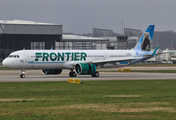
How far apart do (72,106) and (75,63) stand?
28.9 m

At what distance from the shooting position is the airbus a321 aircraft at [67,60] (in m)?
44.6

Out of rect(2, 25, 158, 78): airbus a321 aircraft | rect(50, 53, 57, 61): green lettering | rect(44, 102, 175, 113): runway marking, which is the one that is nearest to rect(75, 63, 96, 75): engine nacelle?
rect(2, 25, 158, 78): airbus a321 aircraft

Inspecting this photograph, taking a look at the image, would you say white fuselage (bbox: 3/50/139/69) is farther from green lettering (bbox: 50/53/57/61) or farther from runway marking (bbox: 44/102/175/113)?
runway marking (bbox: 44/102/175/113)

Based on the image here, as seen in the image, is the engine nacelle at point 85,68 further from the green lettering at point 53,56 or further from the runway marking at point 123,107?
the runway marking at point 123,107

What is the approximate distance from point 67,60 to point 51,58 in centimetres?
268

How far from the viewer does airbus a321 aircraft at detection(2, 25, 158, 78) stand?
44594 millimetres

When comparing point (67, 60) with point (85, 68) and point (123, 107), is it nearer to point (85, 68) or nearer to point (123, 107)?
point (85, 68)

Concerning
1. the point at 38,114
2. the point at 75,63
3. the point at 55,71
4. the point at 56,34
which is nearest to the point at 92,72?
the point at 75,63

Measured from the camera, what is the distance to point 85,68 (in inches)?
1783

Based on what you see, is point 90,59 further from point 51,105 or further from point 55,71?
point 51,105

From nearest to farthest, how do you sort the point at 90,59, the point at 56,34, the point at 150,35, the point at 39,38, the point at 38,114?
the point at 38,114 → the point at 90,59 → the point at 150,35 → the point at 56,34 → the point at 39,38

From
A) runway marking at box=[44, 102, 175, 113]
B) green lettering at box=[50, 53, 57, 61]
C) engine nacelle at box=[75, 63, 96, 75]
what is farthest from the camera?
green lettering at box=[50, 53, 57, 61]

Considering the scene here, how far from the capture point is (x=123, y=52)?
5347 centimetres

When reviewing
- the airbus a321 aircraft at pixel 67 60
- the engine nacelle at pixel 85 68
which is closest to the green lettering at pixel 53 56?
the airbus a321 aircraft at pixel 67 60
